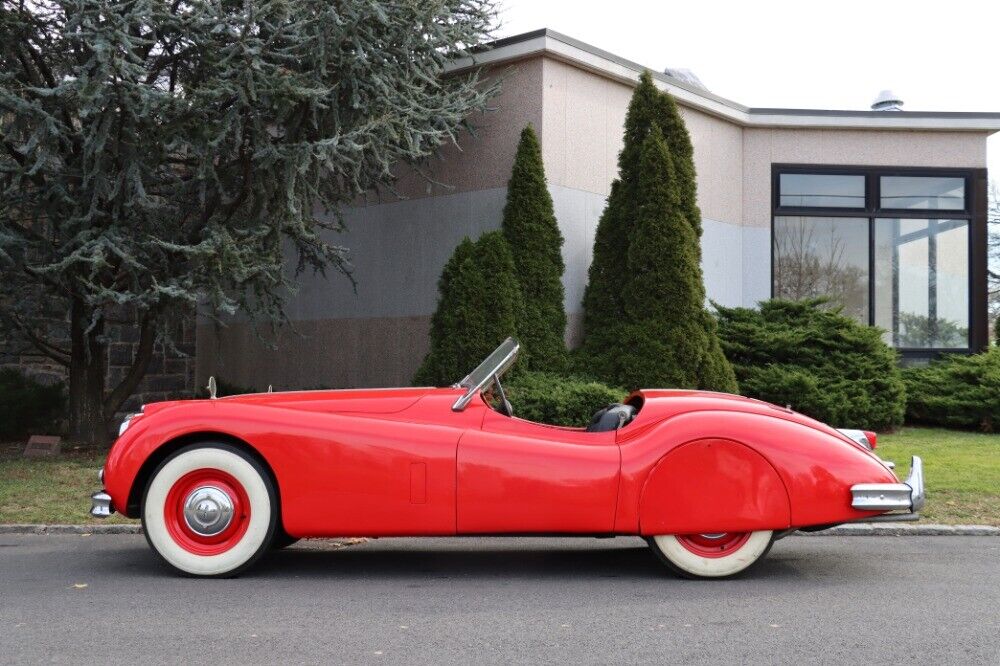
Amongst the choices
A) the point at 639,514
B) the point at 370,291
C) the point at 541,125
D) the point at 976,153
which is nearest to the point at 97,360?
the point at 370,291

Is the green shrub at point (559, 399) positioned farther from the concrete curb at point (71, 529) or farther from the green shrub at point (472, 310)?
the concrete curb at point (71, 529)

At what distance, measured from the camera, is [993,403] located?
42.3 ft

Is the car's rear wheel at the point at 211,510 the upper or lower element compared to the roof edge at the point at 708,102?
lower

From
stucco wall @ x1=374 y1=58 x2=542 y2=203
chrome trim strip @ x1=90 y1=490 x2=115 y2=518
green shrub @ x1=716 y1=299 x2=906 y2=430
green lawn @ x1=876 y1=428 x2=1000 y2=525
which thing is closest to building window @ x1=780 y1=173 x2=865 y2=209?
green shrub @ x1=716 y1=299 x2=906 y2=430

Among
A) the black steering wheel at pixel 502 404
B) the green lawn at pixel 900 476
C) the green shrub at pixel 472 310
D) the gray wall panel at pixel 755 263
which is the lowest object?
the green lawn at pixel 900 476

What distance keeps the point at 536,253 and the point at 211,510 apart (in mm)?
6448

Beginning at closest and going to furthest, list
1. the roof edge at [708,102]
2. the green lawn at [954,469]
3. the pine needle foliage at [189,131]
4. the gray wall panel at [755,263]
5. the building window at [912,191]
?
the green lawn at [954,469], the pine needle foliage at [189,131], the roof edge at [708,102], the gray wall panel at [755,263], the building window at [912,191]

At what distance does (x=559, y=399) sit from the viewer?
9906 millimetres

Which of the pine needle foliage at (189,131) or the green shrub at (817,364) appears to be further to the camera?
the green shrub at (817,364)

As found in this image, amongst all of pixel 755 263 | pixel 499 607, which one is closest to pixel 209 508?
pixel 499 607

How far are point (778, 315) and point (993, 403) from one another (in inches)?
114

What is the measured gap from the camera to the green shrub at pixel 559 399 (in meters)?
9.84

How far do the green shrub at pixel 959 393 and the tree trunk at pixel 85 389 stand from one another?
1038 centimetres

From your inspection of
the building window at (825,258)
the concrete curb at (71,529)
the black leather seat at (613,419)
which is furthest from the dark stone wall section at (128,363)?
the building window at (825,258)
